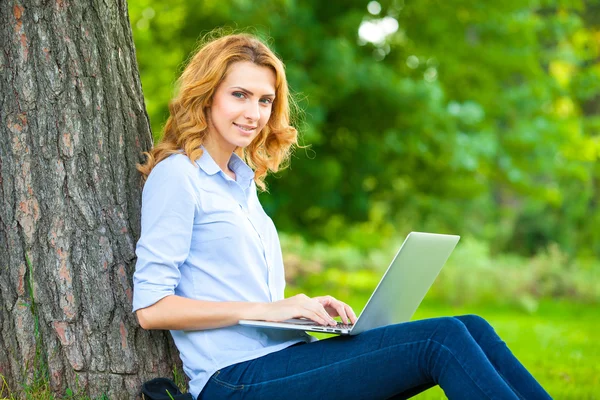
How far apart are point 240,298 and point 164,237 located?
1.28ft

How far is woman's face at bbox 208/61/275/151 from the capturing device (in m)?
3.03

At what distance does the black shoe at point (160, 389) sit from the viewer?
2857 mm

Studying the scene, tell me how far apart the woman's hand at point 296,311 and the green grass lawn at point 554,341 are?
1904 mm

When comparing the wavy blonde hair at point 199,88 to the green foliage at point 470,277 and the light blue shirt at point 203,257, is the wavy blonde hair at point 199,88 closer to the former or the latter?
the light blue shirt at point 203,257

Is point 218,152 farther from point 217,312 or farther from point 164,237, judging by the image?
point 217,312

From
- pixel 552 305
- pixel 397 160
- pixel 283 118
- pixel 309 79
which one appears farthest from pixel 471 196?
pixel 283 118

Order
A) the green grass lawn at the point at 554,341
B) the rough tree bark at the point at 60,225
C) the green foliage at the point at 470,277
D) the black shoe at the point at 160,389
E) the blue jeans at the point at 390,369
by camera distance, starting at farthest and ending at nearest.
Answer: the green foliage at the point at 470,277
the green grass lawn at the point at 554,341
the rough tree bark at the point at 60,225
the black shoe at the point at 160,389
the blue jeans at the point at 390,369

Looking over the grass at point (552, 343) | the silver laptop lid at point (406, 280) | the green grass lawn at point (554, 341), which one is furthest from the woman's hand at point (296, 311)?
the green grass lawn at point (554, 341)

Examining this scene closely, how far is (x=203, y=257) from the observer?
285cm

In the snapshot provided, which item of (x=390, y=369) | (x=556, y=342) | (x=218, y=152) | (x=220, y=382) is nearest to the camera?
(x=390, y=369)

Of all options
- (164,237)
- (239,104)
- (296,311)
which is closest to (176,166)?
(164,237)

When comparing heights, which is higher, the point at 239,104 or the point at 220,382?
the point at 239,104

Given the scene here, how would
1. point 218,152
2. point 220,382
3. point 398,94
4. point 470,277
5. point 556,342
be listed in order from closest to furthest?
point 220,382
point 218,152
point 556,342
point 398,94
point 470,277

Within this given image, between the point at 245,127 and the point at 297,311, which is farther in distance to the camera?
the point at 245,127
